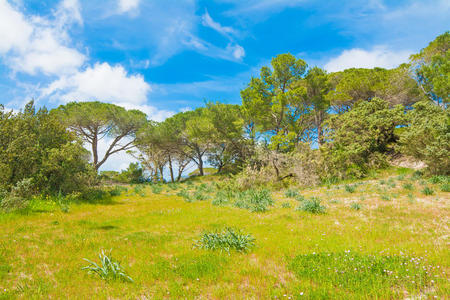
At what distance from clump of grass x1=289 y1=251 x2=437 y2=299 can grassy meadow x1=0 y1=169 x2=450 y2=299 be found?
2 centimetres

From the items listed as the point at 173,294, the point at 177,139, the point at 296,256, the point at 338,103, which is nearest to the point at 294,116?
the point at 338,103

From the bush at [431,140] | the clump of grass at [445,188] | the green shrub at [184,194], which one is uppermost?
the bush at [431,140]

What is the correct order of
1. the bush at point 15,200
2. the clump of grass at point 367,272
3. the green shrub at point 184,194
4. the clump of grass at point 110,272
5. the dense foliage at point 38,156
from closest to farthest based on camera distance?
the clump of grass at point 367,272, the clump of grass at point 110,272, the bush at point 15,200, the dense foliage at point 38,156, the green shrub at point 184,194

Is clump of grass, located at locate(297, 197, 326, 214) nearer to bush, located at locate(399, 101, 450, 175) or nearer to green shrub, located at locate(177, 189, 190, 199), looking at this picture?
green shrub, located at locate(177, 189, 190, 199)

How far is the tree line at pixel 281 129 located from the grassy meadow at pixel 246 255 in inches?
172

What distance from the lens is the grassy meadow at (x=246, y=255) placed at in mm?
3629

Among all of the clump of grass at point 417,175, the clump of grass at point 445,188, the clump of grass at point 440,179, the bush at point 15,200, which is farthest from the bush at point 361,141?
→ the bush at point 15,200

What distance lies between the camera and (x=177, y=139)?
3669 centimetres

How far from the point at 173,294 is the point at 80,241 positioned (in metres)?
4.04

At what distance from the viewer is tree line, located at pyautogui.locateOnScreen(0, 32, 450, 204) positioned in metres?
12.7

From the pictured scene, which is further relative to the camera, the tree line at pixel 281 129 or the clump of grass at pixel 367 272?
the tree line at pixel 281 129

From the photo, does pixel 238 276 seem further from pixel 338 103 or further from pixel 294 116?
pixel 338 103

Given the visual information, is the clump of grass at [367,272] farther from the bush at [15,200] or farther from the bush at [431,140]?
the bush at [431,140]

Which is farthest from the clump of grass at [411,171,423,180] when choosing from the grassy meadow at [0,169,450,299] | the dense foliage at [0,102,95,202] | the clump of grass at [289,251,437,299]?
the dense foliage at [0,102,95,202]
